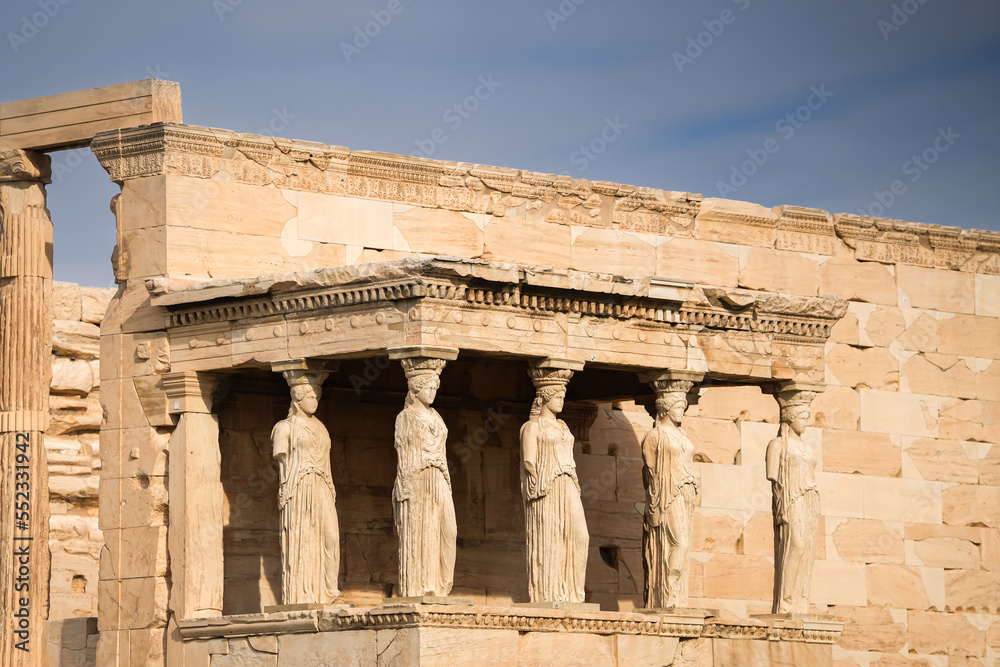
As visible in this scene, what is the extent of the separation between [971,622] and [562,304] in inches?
278

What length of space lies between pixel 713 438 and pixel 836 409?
4.49 ft

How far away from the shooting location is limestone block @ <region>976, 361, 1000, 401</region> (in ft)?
68.9

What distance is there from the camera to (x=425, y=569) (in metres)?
14.6

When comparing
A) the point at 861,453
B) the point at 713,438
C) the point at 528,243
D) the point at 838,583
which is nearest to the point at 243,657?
the point at 528,243

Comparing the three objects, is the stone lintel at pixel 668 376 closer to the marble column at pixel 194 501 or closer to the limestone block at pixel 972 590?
the marble column at pixel 194 501

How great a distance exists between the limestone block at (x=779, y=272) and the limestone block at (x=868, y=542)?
2.28m

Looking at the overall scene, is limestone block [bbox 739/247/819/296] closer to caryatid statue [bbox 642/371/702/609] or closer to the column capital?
caryatid statue [bbox 642/371/702/609]

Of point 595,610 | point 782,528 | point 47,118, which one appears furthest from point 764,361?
point 47,118

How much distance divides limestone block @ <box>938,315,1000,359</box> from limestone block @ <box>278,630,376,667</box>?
334 inches

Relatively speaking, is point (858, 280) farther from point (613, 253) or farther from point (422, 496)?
point (422, 496)

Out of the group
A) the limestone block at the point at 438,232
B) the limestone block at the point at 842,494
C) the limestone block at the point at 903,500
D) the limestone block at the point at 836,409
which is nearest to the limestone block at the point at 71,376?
the limestone block at the point at 438,232

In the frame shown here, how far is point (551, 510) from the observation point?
1541cm

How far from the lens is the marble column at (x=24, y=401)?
17.0m

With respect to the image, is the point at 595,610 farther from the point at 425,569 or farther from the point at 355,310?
the point at 355,310
